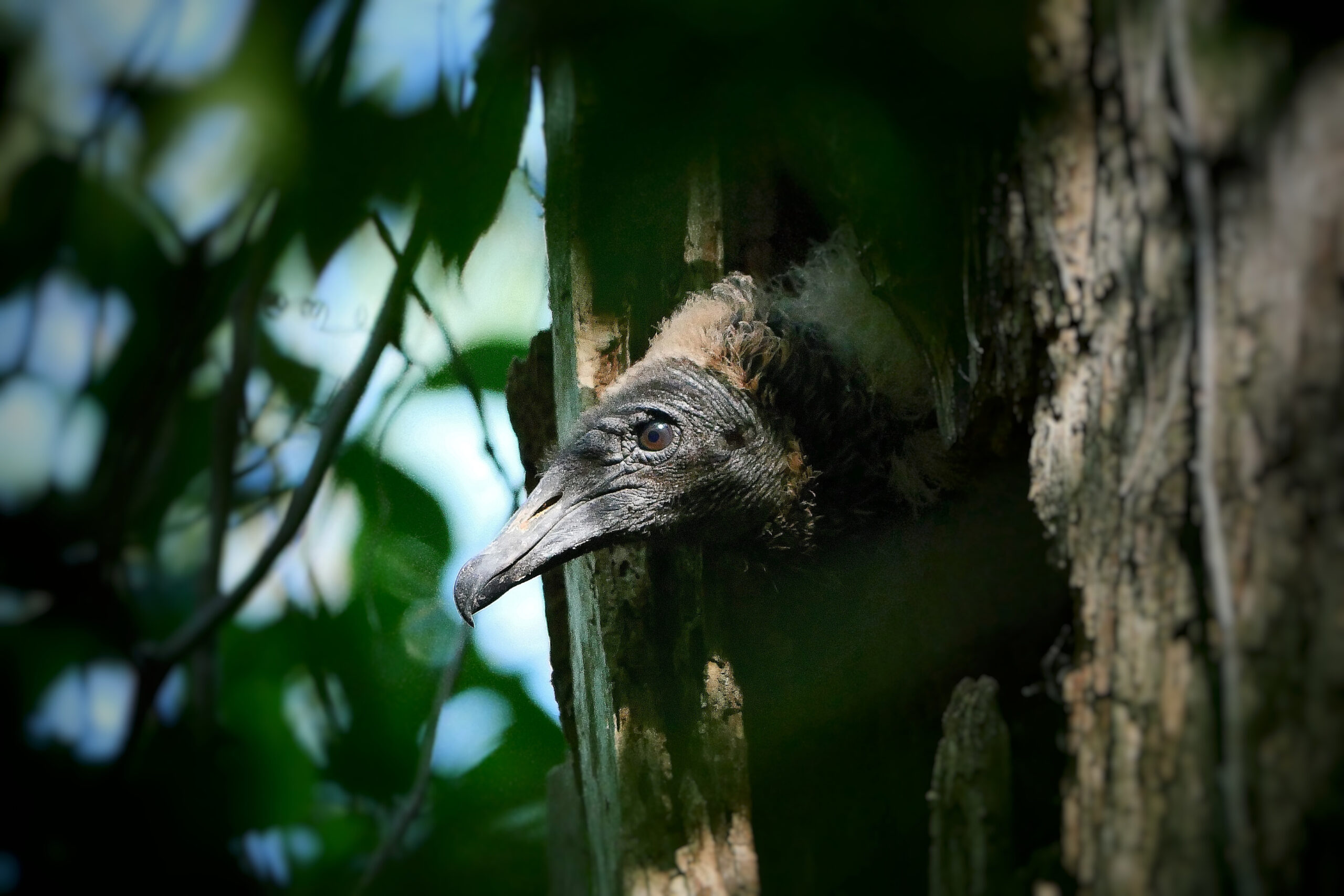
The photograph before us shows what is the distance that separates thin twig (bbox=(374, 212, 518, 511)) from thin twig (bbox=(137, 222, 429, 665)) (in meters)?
0.03

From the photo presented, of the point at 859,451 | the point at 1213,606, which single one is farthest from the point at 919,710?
the point at 1213,606

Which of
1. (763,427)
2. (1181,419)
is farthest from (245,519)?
(1181,419)

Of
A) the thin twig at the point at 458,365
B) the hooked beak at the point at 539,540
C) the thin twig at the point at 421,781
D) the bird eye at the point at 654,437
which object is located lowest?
the thin twig at the point at 421,781

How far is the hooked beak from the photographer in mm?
1627

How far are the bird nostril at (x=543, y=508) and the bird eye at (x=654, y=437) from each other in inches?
7.4

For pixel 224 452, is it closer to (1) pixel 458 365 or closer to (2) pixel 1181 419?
(1) pixel 458 365

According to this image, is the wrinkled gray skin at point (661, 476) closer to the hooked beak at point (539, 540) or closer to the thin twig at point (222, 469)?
the hooked beak at point (539, 540)

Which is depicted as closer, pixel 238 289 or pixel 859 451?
pixel 238 289

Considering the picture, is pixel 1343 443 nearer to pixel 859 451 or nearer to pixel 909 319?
pixel 909 319

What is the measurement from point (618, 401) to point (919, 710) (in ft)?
2.65

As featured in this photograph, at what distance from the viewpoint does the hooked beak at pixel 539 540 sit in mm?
1627

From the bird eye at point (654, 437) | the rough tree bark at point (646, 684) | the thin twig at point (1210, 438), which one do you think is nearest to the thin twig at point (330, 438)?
the rough tree bark at point (646, 684)

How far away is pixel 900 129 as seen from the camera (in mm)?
1190

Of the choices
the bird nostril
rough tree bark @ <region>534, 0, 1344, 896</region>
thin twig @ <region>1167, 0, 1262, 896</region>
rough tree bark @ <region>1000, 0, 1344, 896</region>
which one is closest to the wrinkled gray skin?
the bird nostril
